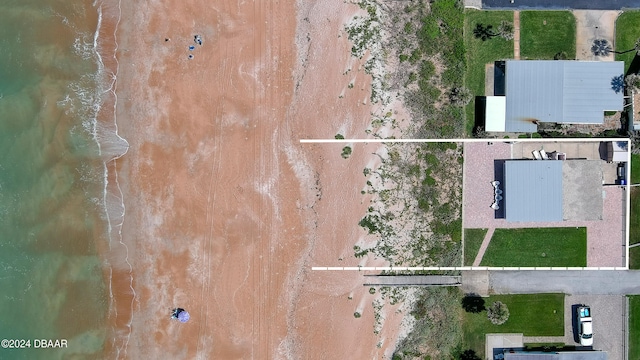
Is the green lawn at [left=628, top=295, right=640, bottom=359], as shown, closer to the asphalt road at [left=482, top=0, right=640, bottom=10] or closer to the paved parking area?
the paved parking area

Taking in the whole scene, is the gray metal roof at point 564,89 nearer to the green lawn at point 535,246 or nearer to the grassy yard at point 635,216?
the grassy yard at point 635,216

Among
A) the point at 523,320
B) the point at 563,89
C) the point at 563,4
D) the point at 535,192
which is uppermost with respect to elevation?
the point at 563,4

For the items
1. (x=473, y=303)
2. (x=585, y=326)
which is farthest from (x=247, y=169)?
(x=585, y=326)

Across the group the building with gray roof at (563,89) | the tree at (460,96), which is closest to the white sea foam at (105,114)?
the tree at (460,96)

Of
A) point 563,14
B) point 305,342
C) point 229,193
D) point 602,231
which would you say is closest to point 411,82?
point 563,14

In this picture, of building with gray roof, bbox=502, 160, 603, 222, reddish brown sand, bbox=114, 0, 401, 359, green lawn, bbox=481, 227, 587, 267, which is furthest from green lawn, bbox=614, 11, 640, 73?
reddish brown sand, bbox=114, 0, 401, 359

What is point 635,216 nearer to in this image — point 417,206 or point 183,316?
point 417,206
